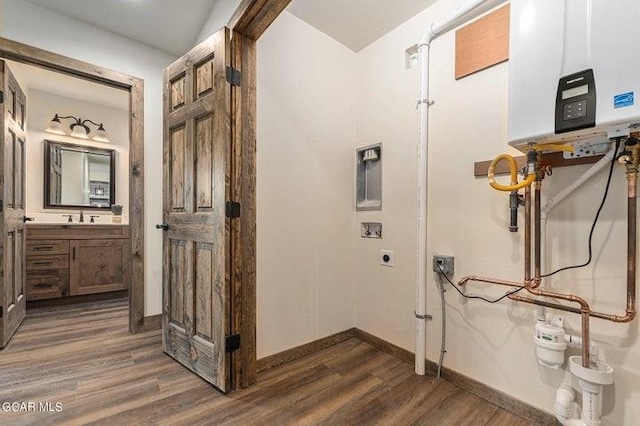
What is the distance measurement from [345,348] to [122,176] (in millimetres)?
3916

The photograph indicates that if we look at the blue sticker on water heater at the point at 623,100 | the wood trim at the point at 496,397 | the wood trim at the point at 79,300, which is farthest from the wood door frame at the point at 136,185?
the blue sticker on water heater at the point at 623,100

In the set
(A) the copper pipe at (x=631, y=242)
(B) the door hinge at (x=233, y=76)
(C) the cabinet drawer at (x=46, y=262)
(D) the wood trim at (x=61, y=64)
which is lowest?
(C) the cabinet drawer at (x=46, y=262)

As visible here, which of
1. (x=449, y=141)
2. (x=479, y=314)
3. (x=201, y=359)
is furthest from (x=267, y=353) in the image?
(x=449, y=141)

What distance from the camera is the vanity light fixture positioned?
142 inches

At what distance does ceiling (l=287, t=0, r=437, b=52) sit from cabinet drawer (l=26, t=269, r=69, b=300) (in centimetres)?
363

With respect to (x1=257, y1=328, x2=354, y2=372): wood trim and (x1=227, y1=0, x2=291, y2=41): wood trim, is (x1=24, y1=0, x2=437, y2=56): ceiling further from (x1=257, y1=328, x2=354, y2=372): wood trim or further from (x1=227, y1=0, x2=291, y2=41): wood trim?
(x1=257, y1=328, x2=354, y2=372): wood trim

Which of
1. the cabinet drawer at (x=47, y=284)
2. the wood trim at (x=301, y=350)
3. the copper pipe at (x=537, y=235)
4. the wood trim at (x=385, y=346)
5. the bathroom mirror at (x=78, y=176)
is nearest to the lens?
the copper pipe at (x=537, y=235)

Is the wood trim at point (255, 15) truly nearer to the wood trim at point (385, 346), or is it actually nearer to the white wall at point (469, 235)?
the white wall at point (469, 235)

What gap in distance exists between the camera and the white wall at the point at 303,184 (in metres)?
1.93

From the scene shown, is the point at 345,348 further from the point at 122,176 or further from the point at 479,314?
the point at 122,176

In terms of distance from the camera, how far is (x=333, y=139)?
2318mm

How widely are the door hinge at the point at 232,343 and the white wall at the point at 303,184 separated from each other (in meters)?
0.22


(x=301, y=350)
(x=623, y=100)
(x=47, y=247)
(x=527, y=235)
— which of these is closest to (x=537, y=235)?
(x=527, y=235)

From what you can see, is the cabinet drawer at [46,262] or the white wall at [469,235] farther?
the cabinet drawer at [46,262]
